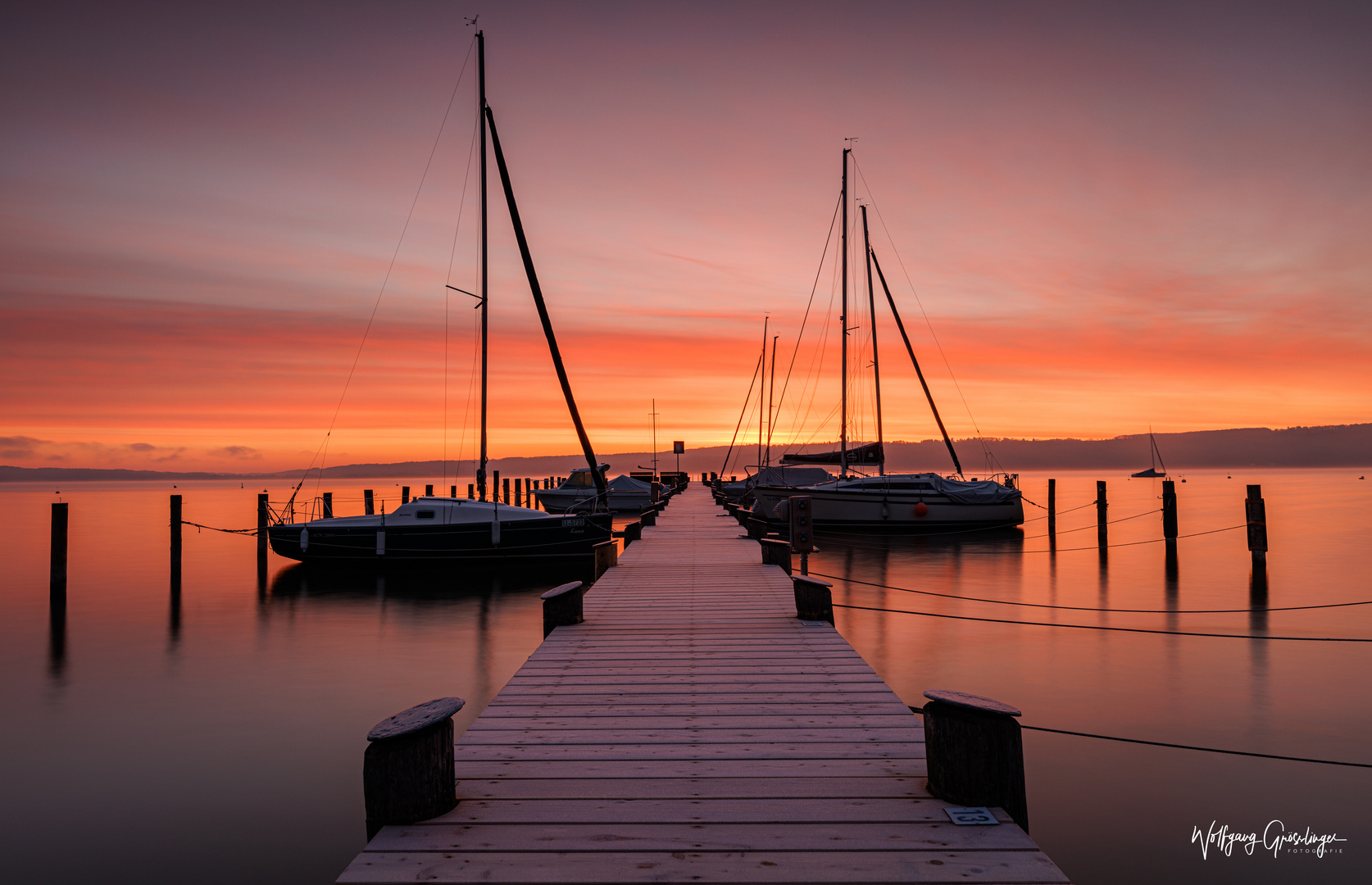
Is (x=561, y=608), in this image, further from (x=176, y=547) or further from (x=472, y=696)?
(x=176, y=547)

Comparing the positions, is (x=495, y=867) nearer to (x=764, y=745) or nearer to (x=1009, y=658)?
(x=764, y=745)

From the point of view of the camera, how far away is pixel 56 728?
11656 mm

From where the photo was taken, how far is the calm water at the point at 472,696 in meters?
7.43

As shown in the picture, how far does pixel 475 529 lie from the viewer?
2486 centimetres

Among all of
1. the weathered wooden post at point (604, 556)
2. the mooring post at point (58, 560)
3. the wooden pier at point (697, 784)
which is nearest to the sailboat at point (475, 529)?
the mooring post at point (58, 560)

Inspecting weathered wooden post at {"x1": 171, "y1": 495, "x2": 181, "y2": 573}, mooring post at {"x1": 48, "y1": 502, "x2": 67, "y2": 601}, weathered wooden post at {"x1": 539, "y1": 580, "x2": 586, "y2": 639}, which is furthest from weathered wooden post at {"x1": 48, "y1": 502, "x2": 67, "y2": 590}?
weathered wooden post at {"x1": 539, "y1": 580, "x2": 586, "y2": 639}

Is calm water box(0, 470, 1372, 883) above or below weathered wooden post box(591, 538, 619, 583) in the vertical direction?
below

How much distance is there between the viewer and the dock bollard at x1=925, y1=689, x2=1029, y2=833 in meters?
4.57

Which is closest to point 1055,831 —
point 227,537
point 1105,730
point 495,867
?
point 1105,730

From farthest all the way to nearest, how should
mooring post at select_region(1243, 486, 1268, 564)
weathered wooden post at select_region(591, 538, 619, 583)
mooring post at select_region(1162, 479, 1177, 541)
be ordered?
1. mooring post at select_region(1162, 479, 1177, 541)
2. mooring post at select_region(1243, 486, 1268, 564)
3. weathered wooden post at select_region(591, 538, 619, 583)

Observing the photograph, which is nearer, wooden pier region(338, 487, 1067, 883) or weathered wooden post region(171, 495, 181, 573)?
wooden pier region(338, 487, 1067, 883)

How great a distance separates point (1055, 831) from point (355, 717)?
939cm

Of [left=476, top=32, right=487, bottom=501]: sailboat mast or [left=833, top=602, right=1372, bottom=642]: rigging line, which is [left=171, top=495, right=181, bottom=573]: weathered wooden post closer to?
[left=476, top=32, right=487, bottom=501]: sailboat mast

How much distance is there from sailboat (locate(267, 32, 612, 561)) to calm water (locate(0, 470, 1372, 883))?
0.98m
